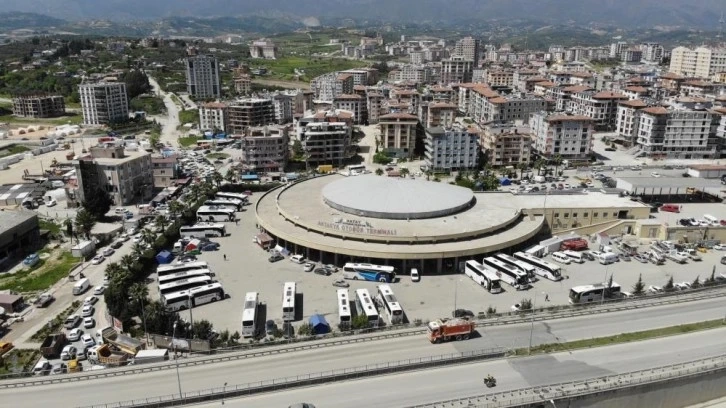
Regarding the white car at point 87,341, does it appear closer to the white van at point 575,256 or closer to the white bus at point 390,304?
the white bus at point 390,304

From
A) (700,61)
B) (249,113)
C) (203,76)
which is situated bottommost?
(249,113)

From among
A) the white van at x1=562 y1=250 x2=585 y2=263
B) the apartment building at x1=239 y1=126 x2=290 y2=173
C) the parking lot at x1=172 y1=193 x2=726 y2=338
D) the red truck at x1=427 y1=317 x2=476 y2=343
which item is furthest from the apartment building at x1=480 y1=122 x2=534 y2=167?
the red truck at x1=427 y1=317 x2=476 y2=343

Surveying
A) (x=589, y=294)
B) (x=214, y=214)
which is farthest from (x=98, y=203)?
(x=589, y=294)

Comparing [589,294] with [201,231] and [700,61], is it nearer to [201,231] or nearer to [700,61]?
[201,231]

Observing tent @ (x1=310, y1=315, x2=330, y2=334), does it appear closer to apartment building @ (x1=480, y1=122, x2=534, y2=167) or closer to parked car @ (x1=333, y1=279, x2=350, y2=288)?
parked car @ (x1=333, y1=279, x2=350, y2=288)

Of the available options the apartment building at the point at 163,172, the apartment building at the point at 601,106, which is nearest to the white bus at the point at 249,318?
the apartment building at the point at 163,172
